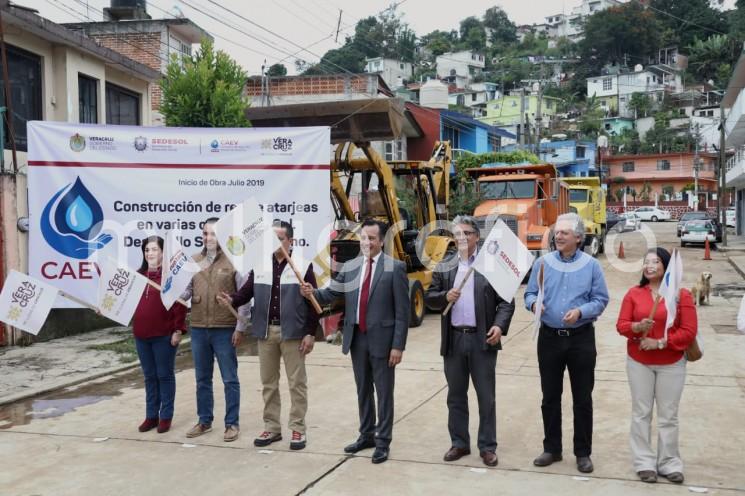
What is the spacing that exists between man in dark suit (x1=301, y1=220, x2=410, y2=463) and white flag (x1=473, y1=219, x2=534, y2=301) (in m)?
0.68

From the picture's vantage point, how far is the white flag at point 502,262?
19.4 feet

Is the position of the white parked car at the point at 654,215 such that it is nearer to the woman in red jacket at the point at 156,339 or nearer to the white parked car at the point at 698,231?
the white parked car at the point at 698,231

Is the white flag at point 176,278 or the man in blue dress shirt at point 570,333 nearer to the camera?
the man in blue dress shirt at point 570,333

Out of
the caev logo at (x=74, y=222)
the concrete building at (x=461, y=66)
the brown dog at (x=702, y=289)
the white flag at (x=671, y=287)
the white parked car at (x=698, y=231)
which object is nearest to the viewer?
the white flag at (x=671, y=287)

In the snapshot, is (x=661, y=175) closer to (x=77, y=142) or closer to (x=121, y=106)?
(x=121, y=106)

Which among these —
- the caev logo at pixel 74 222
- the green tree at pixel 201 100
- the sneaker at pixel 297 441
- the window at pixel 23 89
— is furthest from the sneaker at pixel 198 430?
the green tree at pixel 201 100

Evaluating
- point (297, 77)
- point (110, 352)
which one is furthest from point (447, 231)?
point (297, 77)

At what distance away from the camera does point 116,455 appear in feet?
20.4

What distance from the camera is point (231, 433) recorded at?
21.7ft

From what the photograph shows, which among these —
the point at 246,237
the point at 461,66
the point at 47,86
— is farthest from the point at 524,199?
the point at 461,66

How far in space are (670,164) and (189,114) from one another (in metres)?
64.1

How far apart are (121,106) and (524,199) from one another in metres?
10.8

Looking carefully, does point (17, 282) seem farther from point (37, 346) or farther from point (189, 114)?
point (189, 114)

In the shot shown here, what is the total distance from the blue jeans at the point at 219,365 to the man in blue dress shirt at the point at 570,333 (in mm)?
2663
